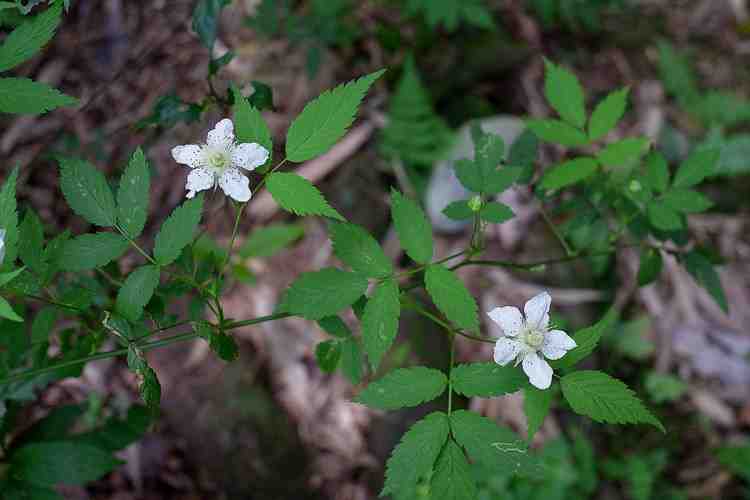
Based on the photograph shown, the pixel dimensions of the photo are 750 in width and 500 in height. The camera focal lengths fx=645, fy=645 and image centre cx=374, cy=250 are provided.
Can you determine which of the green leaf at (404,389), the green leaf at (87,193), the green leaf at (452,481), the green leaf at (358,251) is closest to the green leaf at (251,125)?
the green leaf at (358,251)

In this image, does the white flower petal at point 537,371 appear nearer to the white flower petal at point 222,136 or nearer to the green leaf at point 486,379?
the green leaf at point 486,379

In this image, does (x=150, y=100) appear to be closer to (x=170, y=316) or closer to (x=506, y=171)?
(x=170, y=316)

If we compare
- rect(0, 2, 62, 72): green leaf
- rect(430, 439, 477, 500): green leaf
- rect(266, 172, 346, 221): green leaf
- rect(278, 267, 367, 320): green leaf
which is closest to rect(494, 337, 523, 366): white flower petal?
rect(430, 439, 477, 500): green leaf

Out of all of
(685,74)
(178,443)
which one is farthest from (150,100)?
(685,74)

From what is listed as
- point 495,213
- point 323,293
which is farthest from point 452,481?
point 495,213

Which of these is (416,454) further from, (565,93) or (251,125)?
(565,93)

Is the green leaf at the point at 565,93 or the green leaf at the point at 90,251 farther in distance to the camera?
the green leaf at the point at 565,93
